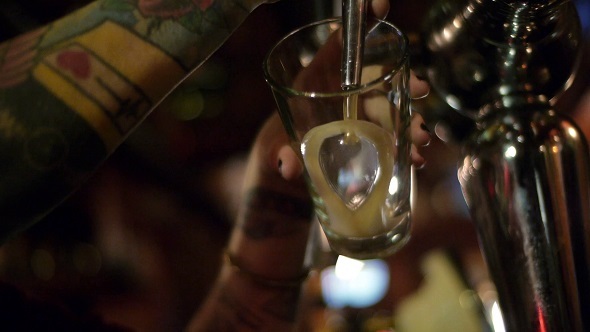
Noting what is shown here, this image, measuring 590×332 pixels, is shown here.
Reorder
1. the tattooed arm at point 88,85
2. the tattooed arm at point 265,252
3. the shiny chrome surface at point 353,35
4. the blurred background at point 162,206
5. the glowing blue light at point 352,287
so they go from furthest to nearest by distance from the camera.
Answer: the blurred background at point 162,206 < the glowing blue light at point 352,287 < the tattooed arm at point 265,252 < the tattooed arm at point 88,85 < the shiny chrome surface at point 353,35

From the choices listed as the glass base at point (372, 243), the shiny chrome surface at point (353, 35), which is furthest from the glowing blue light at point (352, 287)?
the shiny chrome surface at point (353, 35)

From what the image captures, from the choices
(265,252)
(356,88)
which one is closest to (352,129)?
(356,88)

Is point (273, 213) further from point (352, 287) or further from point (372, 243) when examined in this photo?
point (352, 287)

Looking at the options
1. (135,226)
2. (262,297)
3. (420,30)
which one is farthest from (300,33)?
(135,226)

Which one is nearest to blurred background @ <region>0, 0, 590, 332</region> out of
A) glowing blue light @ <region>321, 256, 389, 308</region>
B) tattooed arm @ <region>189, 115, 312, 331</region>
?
glowing blue light @ <region>321, 256, 389, 308</region>

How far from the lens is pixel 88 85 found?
52cm

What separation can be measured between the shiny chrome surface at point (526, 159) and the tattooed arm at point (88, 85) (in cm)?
19

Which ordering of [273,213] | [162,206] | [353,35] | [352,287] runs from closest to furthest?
[353,35] < [273,213] < [352,287] < [162,206]

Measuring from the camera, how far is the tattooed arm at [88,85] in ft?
1.64

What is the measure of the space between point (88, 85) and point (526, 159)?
0.36 meters

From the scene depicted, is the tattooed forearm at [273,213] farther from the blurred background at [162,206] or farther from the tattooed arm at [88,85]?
the blurred background at [162,206]

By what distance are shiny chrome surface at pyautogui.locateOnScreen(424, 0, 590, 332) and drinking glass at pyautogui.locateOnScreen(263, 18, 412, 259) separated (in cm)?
5

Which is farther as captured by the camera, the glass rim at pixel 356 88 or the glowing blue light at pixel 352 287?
the glowing blue light at pixel 352 287

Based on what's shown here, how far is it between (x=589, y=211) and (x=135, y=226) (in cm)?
167
